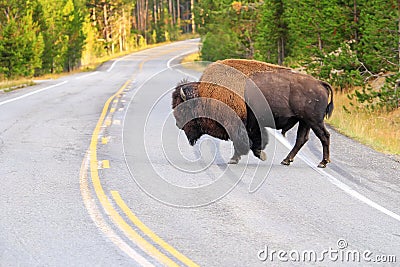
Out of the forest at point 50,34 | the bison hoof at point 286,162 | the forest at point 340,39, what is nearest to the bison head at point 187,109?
the bison hoof at point 286,162

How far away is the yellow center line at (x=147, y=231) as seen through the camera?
5559 millimetres

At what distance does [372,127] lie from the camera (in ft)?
45.4

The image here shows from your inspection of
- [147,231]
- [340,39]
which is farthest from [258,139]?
[340,39]

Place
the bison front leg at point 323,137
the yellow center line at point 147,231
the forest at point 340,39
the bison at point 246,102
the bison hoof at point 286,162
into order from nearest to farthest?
the yellow center line at point 147,231, the bison at point 246,102, the bison front leg at point 323,137, the bison hoof at point 286,162, the forest at point 340,39

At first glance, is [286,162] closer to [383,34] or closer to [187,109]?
[187,109]

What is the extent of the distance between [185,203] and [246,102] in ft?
7.79

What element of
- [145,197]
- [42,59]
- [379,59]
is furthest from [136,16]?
[145,197]

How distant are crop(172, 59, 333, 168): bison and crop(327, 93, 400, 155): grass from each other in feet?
8.44

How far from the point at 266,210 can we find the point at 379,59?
31.6 ft

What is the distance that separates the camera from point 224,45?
109 feet

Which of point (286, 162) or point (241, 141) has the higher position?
point (241, 141)

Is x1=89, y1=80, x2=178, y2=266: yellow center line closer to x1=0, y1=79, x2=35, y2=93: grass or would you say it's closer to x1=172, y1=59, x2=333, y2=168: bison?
x1=172, y1=59, x2=333, y2=168: bison

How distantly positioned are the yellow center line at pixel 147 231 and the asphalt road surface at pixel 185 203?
0.02 meters

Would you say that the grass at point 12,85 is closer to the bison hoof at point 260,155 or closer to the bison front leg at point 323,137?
the bison hoof at point 260,155
